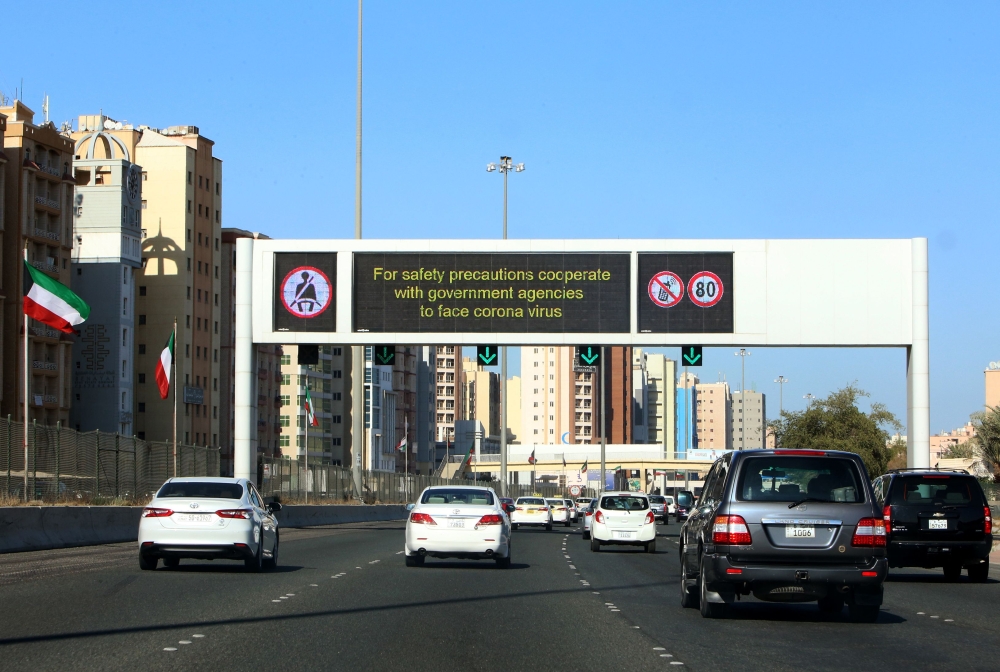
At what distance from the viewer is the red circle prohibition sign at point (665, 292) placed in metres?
37.4

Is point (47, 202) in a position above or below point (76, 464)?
above

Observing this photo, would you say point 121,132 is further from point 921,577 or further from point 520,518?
point 921,577

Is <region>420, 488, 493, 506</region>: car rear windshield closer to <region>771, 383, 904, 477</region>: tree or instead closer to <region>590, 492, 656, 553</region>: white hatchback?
<region>590, 492, 656, 553</region>: white hatchback

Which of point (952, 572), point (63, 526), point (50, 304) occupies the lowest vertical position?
point (952, 572)

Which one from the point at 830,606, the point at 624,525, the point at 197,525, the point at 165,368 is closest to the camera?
the point at 830,606

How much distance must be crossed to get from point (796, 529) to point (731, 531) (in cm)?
65

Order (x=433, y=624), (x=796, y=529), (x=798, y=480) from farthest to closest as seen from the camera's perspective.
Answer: (x=798, y=480)
(x=796, y=529)
(x=433, y=624)

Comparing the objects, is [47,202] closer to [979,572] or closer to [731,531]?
[979,572]

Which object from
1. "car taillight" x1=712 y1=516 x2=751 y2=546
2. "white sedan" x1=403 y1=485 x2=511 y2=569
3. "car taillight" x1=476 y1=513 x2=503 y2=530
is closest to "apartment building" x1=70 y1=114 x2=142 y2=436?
"white sedan" x1=403 y1=485 x2=511 y2=569

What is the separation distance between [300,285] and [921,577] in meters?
20.7

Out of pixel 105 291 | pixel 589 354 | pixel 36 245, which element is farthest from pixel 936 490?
pixel 105 291

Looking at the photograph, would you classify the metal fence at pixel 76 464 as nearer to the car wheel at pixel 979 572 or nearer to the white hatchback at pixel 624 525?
the white hatchback at pixel 624 525

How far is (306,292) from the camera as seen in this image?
38781 millimetres

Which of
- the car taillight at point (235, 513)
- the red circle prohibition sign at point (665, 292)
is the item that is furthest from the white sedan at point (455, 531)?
the red circle prohibition sign at point (665, 292)
